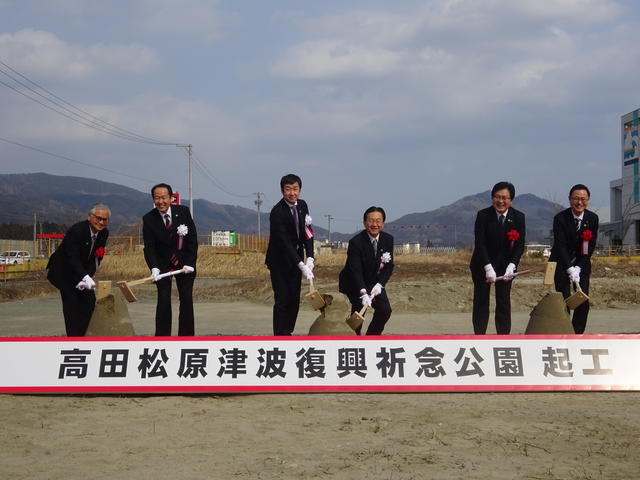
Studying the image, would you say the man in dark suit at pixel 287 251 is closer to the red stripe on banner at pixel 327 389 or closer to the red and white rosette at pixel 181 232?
the red and white rosette at pixel 181 232

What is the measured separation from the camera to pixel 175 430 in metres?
4.66

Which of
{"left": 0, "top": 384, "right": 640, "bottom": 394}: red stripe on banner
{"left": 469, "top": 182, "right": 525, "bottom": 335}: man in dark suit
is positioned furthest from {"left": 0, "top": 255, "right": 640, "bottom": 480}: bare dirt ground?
{"left": 469, "top": 182, "right": 525, "bottom": 335}: man in dark suit

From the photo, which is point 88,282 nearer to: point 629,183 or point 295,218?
point 295,218

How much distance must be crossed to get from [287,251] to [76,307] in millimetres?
2102

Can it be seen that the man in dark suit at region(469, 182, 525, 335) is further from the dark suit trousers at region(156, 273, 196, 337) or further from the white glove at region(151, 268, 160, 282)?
the white glove at region(151, 268, 160, 282)

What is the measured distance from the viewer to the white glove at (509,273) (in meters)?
7.12

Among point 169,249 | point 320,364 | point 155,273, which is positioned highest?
point 169,249

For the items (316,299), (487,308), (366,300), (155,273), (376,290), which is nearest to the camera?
(316,299)

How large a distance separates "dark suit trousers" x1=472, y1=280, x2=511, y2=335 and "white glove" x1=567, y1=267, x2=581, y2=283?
0.62m

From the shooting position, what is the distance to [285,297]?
7.15 m

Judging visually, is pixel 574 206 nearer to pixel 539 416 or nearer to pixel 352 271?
pixel 352 271

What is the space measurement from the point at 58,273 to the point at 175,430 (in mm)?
2842

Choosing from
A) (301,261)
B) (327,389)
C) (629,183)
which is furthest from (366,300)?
(629,183)

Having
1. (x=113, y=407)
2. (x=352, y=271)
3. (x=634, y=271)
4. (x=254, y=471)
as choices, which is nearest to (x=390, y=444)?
(x=254, y=471)
